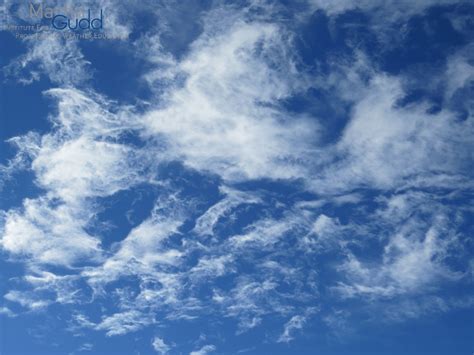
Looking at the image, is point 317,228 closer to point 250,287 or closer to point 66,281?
point 250,287

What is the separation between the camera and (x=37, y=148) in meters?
55.2

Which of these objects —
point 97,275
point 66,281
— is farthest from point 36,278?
point 97,275

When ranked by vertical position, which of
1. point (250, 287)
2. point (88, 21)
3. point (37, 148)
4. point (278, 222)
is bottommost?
point (250, 287)

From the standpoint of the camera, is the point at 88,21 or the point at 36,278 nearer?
the point at 88,21

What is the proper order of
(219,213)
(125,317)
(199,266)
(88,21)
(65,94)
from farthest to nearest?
1. (125,317)
2. (199,266)
3. (219,213)
4. (65,94)
5. (88,21)

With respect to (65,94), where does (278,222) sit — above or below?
below

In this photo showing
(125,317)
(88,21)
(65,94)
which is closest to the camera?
(88,21)

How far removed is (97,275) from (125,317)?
1012 centimetres

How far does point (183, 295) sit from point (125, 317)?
1193 cm

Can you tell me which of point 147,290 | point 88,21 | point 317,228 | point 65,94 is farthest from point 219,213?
point 88,21

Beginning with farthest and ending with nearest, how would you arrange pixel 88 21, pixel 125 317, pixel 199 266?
pixel 125 317, pixel 199 266, pixel 88 21

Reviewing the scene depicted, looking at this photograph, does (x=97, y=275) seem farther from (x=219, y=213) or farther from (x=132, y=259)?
(x=219, y=213)

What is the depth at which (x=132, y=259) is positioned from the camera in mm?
66375

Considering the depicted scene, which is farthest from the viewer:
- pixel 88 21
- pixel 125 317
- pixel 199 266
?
pixel 125 317
